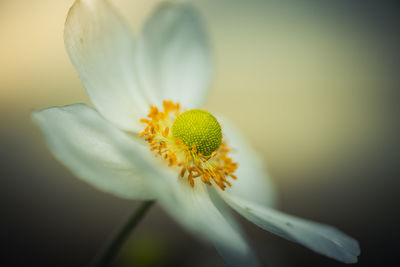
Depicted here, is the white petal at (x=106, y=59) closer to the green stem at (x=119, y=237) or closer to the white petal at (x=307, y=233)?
the green stem at (x=119, y=237)

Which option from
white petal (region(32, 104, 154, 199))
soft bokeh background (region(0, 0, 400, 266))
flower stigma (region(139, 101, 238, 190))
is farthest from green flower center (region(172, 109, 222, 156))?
soft bokeh background (region(0, 0, 400, 266))

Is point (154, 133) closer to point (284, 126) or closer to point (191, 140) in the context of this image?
point (191, 140)

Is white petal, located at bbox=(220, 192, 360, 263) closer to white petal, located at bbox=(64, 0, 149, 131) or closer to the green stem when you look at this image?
the green stem

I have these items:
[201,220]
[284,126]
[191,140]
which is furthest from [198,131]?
[284,126]

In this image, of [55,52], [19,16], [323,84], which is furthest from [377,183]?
[19,16]

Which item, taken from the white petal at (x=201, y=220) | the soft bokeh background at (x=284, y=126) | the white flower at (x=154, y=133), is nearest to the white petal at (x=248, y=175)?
the white flower at (x=154, y=133)

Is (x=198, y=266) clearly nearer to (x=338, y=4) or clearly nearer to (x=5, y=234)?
(x=5, y=234)
